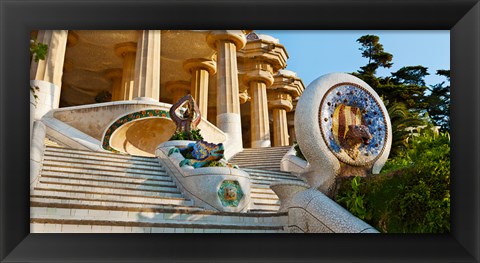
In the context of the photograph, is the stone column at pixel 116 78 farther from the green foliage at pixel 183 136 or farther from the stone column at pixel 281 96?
the green foliage at pixel 183 136

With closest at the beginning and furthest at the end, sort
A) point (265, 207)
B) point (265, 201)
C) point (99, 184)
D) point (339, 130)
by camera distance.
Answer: point (99, 184), point (339, 130), point (265, 207), point (265, 201)

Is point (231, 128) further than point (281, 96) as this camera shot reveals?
No

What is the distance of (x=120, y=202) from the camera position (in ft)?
25.8

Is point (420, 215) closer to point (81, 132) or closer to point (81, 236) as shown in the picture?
point (81, 236)

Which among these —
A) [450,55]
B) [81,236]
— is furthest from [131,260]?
[450,55]

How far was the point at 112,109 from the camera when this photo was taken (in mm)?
16281

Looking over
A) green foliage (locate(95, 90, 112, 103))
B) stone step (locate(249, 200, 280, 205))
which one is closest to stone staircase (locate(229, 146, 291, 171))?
stone step (locate(249, 200, 280, 205))

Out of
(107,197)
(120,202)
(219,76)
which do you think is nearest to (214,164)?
(120,202)

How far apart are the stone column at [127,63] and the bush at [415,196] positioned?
50.1 feet

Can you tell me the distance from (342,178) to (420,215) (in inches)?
80.1

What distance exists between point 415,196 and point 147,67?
13.2m

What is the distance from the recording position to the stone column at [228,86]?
792 inches

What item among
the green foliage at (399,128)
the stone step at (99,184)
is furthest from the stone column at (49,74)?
the green foliage at (399,128)

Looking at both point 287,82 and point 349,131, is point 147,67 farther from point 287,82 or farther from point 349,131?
point 287,82
